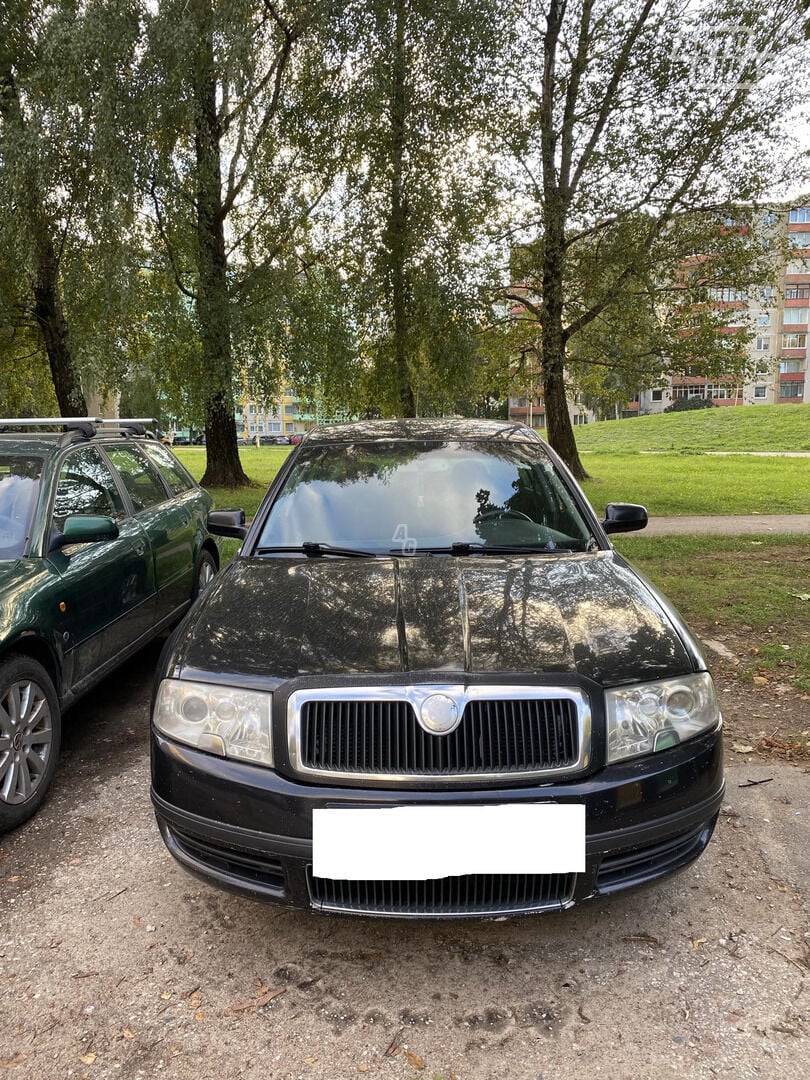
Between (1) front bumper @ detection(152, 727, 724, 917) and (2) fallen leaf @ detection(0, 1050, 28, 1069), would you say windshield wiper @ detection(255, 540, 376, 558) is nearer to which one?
(1) front bumper @ detection(152, 727, 724, 917)

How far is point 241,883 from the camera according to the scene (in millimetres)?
2131

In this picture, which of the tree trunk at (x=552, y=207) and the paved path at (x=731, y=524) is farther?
the tree trunk at (x=552, y=207)

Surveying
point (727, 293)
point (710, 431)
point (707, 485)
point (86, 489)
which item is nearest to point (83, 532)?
point (86, 489)

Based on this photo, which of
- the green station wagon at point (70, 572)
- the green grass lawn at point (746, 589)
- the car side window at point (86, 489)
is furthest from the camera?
the green grass lawn at point (746, 589)

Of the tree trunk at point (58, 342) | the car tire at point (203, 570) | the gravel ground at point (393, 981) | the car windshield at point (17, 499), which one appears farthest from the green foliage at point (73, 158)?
the gravel ground at point (393, 981)

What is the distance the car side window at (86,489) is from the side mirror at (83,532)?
0.50ft

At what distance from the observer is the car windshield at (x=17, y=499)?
11.4 feet

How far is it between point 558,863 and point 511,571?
44.9 inches

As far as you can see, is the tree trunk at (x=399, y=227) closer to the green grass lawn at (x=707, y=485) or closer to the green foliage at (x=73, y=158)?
the green foliage at (x=73, y=158)

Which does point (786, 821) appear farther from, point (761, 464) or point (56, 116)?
point (761, 464)

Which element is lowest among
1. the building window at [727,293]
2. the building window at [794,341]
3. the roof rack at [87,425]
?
the roof rack at [87,425]

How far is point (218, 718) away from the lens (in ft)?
7.16

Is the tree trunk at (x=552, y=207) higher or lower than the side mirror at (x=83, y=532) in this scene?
higher

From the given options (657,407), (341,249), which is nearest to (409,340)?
(341,249)
